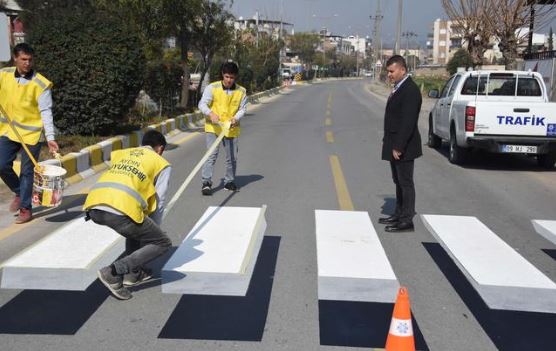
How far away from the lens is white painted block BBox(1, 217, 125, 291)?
4.46m

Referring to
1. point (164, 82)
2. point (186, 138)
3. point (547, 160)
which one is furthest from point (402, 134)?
point (164, 82)

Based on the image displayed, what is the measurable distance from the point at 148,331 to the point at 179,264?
0.84 metres

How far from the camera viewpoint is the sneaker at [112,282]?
4.31 meters

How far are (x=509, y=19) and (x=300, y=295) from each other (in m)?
21.4

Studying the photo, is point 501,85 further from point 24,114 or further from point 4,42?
point 24,114

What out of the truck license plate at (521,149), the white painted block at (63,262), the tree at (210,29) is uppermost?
the tree at (210,29)

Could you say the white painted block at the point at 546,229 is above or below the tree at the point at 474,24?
below

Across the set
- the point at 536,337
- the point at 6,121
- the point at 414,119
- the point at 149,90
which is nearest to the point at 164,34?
the point at 149,90

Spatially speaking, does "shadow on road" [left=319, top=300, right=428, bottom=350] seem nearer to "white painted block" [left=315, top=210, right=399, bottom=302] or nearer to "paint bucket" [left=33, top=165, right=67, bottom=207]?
"white painted block" [left=315, top=210, right=399, bottom=302]

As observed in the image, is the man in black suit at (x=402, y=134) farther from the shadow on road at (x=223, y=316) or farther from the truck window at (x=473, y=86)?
the truck window at (x=473, y=86)

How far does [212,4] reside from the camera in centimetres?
2225

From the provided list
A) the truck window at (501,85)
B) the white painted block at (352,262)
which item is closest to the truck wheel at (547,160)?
the truck window at (501,85)

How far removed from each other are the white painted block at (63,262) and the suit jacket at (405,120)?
3.05 m

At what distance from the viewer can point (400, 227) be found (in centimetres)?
660
